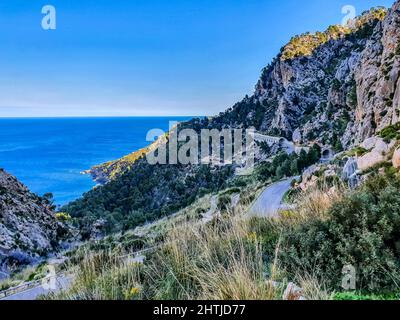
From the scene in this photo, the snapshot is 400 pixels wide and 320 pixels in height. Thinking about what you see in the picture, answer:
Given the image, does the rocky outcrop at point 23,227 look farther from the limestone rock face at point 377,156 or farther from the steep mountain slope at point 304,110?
the limestone rock face at point 377,156

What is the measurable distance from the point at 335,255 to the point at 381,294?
511mm

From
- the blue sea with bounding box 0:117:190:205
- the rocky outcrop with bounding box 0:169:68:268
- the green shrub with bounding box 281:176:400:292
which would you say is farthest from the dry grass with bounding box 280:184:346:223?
the blue sea with bounding box 0:117:190:205

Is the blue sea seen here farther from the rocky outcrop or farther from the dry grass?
the dry grass

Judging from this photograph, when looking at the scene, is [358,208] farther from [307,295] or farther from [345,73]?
[345,73]

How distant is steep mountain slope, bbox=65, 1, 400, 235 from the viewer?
28141 millimetres

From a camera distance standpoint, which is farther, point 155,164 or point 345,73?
point 155,164

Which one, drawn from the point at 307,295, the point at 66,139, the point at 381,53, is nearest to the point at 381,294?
the point at 307,295

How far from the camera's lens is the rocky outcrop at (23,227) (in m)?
15.8

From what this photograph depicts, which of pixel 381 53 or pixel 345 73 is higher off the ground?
pixel 345 73

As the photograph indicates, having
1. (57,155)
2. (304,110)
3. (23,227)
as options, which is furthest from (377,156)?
(57,155)

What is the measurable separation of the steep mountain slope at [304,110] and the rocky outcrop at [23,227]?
26.8 feet

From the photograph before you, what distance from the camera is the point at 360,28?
60.2 meters

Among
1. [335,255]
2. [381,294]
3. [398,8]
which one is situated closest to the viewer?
[381,294]

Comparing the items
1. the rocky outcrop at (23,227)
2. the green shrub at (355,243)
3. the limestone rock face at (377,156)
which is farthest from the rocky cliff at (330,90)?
the rocky outcrop at (23,227)
